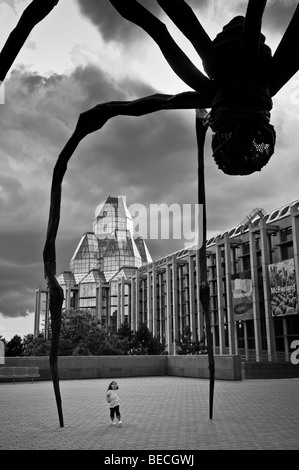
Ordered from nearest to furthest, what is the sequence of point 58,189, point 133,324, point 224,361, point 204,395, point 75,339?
point 58,189, point 204,395, point 224,361, point 75,339, point 133,324

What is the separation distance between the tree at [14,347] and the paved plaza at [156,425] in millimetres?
41423

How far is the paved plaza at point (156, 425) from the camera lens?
22.0 feet

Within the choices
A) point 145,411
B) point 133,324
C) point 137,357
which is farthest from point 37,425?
point 133,324

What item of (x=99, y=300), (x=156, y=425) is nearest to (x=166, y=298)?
(x=99, y=300)

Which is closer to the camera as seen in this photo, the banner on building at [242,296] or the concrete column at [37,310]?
the banner on building at [242,296]

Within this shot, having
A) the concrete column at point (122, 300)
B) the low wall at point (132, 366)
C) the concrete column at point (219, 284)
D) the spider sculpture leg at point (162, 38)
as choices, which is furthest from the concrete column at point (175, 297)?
the spider sculpture leg at point (162, 38)

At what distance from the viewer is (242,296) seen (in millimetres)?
53094

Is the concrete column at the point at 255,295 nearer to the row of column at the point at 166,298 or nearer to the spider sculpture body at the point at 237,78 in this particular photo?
the row of column at the point at 166,298

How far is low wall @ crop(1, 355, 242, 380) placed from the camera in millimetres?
22688

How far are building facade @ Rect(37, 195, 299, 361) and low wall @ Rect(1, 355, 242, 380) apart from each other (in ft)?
45.9

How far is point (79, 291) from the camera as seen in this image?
4326 inches

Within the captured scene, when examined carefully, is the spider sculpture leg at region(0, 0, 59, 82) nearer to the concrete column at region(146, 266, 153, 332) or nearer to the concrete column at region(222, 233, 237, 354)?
Result: the concrete column at region(222, 233, 237, 354)
